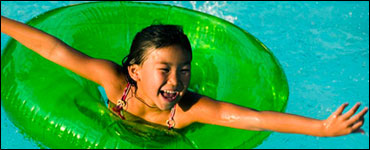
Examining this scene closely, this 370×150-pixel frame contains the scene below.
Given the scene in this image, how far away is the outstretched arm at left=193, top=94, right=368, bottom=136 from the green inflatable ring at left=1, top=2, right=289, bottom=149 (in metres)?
0.14

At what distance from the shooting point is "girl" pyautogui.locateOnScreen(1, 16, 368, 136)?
262 cm

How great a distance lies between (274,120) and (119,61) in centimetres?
143

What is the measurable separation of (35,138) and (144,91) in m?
0.65

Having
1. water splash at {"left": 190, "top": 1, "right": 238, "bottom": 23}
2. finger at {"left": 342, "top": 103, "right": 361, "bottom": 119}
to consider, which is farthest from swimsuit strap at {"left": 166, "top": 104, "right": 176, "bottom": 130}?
water splash at {"left": 190, "top": 1, "right": 238, "bottom": 23}

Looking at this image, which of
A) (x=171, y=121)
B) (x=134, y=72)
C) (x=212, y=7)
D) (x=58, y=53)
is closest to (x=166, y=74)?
(x=134, y=72)

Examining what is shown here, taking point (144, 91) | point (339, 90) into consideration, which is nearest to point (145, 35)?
point (144, 91)

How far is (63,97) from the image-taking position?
119 inches

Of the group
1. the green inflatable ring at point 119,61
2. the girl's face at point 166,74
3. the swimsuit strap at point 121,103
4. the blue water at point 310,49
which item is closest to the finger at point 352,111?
the green inflatable ring at point 119,61

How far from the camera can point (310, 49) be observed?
4797 mm

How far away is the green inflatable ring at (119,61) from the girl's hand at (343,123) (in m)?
0.53

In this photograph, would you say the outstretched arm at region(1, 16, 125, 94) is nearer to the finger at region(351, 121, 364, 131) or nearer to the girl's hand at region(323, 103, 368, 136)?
the girl's hand at region(323, 103, 368, 136)

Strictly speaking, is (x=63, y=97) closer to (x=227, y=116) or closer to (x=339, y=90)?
(x=227, y=116)

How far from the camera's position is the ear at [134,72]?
284 centimetres

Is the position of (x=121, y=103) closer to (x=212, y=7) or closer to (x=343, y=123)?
(x=343, y=123)
